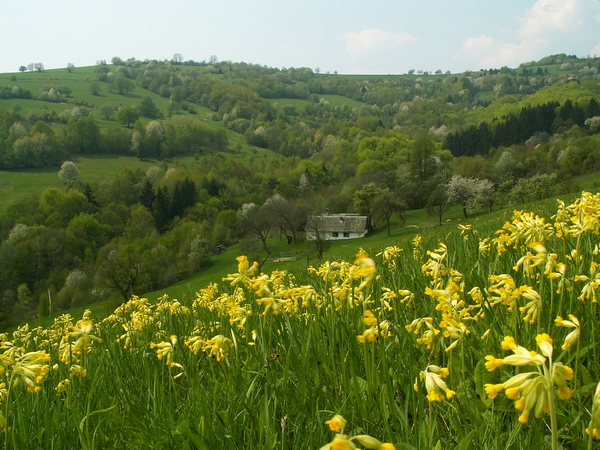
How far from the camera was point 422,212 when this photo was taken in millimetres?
97812

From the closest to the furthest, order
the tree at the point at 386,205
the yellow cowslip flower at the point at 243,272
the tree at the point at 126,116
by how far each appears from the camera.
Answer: the yellow cowslip flower at the point at 243,272 → the tree at the point at 386,205 → the tree at the point at 126,116

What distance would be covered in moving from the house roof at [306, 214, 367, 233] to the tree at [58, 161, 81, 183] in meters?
72.4

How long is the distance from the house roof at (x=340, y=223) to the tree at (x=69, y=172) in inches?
2850

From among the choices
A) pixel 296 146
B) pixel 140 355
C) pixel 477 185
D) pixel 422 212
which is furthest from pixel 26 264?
pixel 296 146

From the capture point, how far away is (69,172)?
130 metres

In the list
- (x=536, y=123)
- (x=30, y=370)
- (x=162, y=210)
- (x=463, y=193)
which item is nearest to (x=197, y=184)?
(x=162, y=210)

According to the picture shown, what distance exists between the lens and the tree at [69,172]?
12912 cm

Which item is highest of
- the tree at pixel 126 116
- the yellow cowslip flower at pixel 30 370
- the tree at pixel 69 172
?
the yellow cowslip flower at pixel 30 370

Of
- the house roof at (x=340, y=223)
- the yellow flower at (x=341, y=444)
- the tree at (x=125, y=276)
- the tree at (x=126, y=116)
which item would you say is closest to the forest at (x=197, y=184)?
the tree at (x=126, y=116)

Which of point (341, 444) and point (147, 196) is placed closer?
point (341, 444)

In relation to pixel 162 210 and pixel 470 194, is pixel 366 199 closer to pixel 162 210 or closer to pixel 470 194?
pixel 470 194

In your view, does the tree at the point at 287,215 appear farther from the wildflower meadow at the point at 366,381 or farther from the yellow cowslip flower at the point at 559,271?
the yellow cowslip flower at the point at 559,271

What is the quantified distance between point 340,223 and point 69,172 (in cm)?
8056

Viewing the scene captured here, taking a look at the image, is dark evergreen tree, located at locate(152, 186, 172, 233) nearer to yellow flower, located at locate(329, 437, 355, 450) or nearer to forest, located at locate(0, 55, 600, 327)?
forest, located at locate(0, 55, 600, 327)
